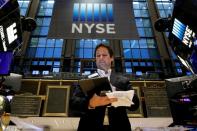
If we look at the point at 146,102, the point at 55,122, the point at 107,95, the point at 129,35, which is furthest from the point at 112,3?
the point at 107,95

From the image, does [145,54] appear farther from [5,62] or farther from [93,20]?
[5,62]

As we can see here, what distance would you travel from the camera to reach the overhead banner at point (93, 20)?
14.8ft

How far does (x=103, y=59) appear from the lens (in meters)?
2.10

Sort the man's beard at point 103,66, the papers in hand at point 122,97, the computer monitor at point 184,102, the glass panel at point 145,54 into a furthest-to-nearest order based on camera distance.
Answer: the glass panel at point 145,54, the computer monitor at point 184,102, the man's beard at point 103,66, the papers in hand at point 122,97

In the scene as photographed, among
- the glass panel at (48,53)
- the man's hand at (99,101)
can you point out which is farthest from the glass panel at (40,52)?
the man's hand at (99,101)

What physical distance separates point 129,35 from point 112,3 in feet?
3.16

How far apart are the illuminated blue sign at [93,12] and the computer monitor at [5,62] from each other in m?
1.41

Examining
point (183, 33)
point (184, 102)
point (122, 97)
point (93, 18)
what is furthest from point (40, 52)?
point (122, 97)

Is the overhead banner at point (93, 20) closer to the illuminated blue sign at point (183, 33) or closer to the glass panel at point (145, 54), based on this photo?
the illuminated blue sign at point (183, 33)

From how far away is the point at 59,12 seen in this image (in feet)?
16.4

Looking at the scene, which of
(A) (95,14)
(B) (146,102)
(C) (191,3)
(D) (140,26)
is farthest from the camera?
(D) (140,26)

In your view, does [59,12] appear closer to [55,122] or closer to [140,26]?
[55,122]

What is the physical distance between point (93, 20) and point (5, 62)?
1801 mm

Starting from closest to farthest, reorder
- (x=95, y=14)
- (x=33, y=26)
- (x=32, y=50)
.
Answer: (x=95, y=14) < (x=33, y=26) < (x=32, y=50)
